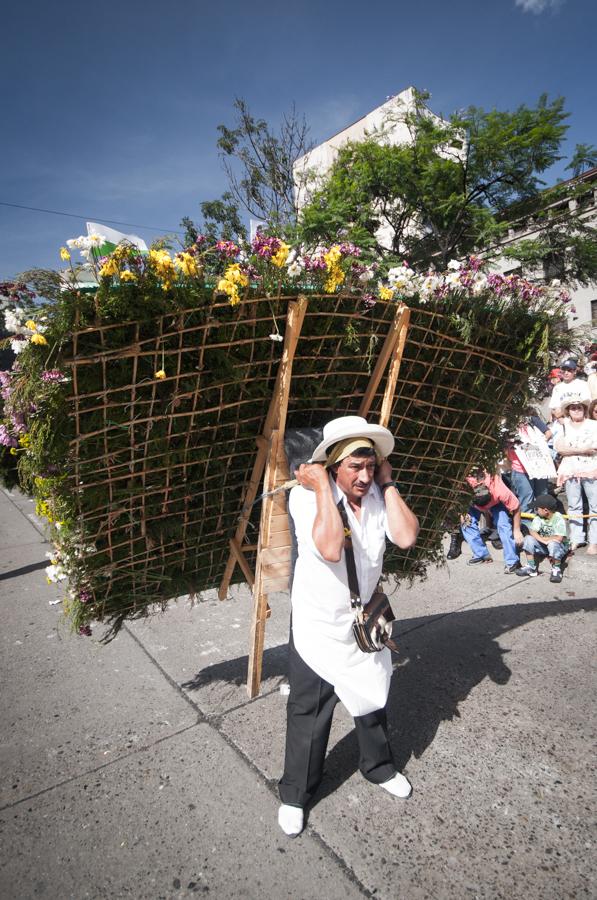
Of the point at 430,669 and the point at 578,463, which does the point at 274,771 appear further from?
the point at 578,463

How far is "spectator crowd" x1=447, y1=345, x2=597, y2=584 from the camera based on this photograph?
16.4ft

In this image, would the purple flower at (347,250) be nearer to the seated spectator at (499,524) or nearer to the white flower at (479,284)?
the white flower at (479,284)

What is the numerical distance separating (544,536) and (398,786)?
10.7 feet

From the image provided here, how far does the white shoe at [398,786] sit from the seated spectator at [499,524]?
303 centimetres

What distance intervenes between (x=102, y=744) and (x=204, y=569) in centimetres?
106

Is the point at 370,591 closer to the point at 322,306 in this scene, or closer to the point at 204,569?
the point at 204,569

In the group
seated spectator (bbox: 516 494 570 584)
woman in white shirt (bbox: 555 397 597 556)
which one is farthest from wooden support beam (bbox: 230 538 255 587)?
woman in white shirt (bbox: 555 397 597 556)

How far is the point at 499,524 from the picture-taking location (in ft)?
17.2

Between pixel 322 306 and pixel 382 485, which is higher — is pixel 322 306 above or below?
above

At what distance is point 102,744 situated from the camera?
9.25 ft

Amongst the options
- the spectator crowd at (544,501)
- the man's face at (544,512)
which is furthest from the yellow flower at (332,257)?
the man's face at (544,512)

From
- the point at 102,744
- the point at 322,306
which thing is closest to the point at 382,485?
the point at 322,306

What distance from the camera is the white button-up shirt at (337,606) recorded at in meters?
2.12

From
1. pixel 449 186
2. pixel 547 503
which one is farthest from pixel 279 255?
pixel 449 186
